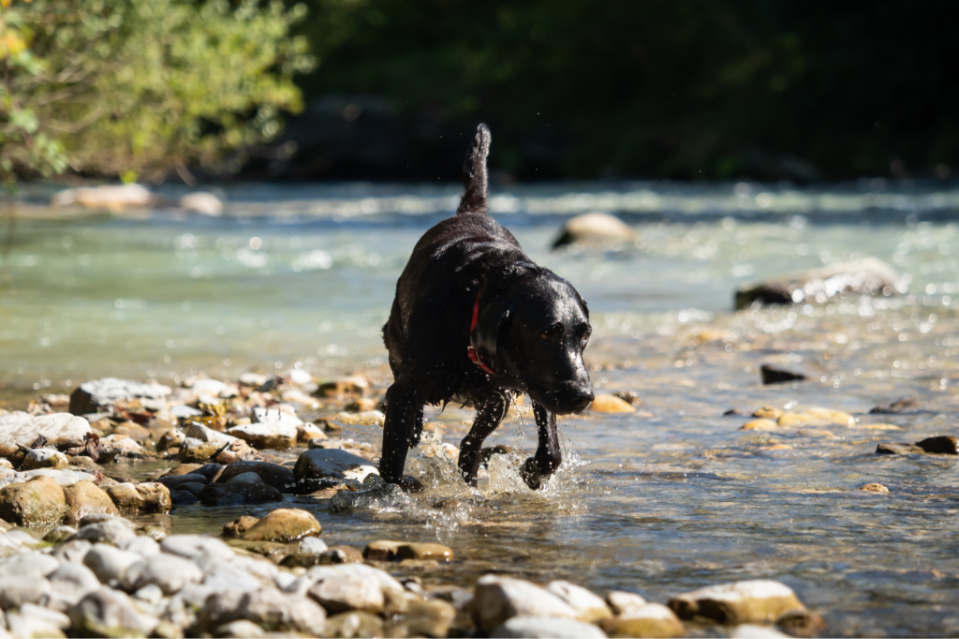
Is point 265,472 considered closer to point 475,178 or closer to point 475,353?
point 475,353

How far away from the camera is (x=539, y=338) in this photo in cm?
429

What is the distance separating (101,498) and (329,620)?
5.46ft

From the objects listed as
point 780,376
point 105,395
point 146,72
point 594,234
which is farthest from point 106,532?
point 594,234

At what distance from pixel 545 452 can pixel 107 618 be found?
2.32m

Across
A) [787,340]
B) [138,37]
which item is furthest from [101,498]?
[138,37]

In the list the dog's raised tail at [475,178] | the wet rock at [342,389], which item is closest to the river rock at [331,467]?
the dog's raised tail at [475,178]

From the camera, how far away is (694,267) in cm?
1546

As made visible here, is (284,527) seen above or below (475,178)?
below

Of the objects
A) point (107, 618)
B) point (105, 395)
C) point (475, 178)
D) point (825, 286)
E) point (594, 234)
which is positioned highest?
point (594, 234)

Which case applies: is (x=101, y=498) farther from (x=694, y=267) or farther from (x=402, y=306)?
(x=694, y=267)

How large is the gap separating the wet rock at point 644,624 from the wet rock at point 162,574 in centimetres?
134

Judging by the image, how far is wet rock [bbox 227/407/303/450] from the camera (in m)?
5.96

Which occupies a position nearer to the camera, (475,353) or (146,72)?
(475,353)

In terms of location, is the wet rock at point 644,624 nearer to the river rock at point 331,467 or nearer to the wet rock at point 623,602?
the wet rock at point 623,602
